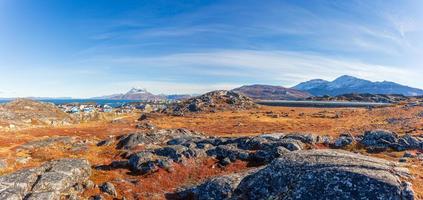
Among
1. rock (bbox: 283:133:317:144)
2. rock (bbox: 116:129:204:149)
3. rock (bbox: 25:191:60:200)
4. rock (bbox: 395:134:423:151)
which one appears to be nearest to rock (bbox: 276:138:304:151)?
rock (bbox: 283:133:317:144)

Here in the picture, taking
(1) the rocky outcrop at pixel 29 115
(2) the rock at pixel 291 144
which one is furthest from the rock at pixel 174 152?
(1) the rocky outcrop at pixel 29 115

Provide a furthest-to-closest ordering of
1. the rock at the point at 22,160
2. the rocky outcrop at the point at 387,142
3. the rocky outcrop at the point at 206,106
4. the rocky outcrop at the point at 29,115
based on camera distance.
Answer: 1. the rocky outcrop at the point at 206,106
2. the rocky outcrop at the point at 29,115
3. the rock at the point at 22,160
4. the rocky outcrop at the point at 387,142

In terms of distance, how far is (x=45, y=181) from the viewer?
30797 millimetres

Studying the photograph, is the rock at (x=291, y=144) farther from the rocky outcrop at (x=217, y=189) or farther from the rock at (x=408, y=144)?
the rocky outcrop at (x=217, y=189)

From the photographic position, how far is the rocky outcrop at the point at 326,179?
56.0 feet

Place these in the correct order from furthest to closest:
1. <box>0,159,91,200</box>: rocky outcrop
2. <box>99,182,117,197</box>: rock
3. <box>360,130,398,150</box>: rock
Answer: <box>360,130,398,150</box>: rock, <box>99,182,117,197</box>: rock, <box>0,159,91,200</box>: rocky outcrop

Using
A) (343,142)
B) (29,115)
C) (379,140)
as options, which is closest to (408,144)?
(379,140)

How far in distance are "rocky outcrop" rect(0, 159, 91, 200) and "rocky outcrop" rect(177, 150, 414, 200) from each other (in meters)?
17.9

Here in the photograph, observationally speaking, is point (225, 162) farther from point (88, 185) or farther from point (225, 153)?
point (88, 185)

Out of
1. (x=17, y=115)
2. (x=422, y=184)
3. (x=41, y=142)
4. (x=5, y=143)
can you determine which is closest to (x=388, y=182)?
(x=422, y=184)

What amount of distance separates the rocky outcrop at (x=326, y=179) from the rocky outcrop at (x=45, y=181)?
17.9m

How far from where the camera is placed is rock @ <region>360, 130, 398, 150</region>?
1763 inches

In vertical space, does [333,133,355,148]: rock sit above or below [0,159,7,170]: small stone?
above

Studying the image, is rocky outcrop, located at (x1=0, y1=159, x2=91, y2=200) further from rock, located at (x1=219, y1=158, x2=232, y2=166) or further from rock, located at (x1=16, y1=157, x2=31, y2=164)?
rock, located at (x1=219, y1=158, x2=232, y2=166)
